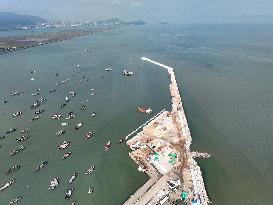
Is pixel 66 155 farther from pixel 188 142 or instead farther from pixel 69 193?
pixel 188 142

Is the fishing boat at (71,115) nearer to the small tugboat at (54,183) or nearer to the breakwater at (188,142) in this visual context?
the small tugboat at (54,183)

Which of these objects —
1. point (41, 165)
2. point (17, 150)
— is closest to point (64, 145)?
point (41, 165)

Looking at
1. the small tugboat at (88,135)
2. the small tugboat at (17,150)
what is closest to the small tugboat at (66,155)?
the small tugboat at (88,135)

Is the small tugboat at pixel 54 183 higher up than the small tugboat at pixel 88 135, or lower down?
lower down

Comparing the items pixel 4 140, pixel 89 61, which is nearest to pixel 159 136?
pixel 4 140

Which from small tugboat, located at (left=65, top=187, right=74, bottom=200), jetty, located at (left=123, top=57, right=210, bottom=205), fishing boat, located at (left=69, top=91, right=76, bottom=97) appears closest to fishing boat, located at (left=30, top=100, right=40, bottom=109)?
fishing boat, located at (left=69, top=91, right=76, bottom=97)

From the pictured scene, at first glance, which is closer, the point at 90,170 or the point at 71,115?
the point at 90,170

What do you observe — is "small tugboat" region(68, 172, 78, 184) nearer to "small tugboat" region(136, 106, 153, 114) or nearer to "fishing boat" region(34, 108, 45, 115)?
"small tugboat" region(136, 106, 153, 114)

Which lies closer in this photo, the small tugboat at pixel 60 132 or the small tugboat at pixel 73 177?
the small tugboat at pixel 73 177
